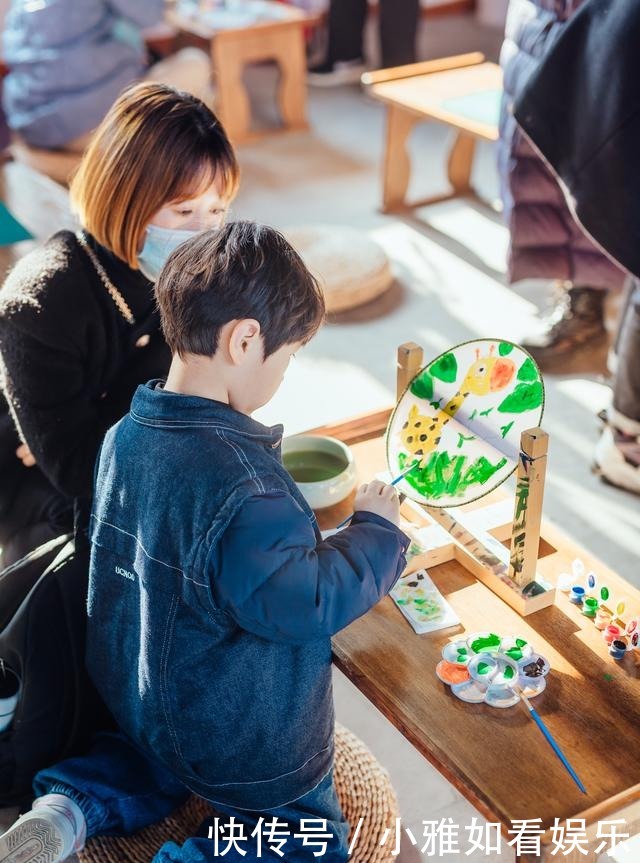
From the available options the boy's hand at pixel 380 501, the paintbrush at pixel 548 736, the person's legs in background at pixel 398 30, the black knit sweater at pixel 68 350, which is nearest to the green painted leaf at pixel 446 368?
the boy's hand at pixel 380 501

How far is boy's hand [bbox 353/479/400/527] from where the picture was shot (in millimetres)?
1178

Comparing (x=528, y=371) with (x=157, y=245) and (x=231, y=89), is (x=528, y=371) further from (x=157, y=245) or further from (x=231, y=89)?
(x=231, y=89)

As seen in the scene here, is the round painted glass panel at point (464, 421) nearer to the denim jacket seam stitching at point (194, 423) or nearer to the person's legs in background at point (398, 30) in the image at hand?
the denim jacket seam stitching at point (194, 423)

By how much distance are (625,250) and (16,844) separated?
1.36m

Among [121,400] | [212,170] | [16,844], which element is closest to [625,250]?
[212,170]

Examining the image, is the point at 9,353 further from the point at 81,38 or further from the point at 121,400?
the point at 81,38

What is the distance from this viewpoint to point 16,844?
1.21m

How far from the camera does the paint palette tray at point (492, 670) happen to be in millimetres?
1131

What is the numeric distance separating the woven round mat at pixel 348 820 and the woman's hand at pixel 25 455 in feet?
2.05

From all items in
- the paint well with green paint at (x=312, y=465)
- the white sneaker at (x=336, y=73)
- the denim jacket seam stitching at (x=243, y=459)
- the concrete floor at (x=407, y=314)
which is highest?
the denim jacket seam stitching at (x=243, y=459)

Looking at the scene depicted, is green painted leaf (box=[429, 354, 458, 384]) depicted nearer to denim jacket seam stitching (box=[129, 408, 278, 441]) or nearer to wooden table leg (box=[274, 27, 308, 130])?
denim jacket seam stitching (box=[129, 408, 278, 441])

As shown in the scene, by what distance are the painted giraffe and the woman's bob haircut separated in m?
0.45

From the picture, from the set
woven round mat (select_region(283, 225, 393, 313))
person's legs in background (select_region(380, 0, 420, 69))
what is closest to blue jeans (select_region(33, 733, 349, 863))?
woven round mat (select_region(283, 225, 393, 313))

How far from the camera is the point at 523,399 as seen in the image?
4.01 ft
